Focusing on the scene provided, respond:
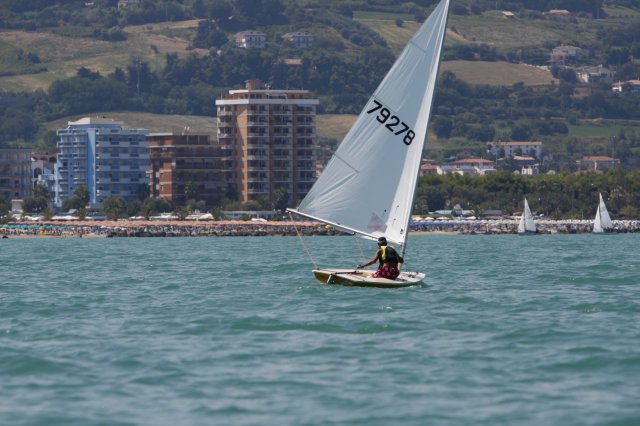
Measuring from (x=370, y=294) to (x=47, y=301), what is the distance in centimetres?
1052

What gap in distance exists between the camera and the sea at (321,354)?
27.5 metres

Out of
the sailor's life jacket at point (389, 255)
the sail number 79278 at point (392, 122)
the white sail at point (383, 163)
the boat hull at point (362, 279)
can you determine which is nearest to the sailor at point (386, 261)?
the sailor's life jacket at point (389, 255)

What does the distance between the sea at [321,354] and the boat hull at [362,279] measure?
1.18 feet

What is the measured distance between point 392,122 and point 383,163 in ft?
4.54

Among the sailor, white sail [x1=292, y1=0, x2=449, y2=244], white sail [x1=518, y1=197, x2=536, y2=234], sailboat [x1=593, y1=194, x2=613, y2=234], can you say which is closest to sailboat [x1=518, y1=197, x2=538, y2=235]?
white sail [x1=518, y1=197, x2=536, y2=234]

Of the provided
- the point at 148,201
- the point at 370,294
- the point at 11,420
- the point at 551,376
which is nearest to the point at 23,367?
the point at 11,420

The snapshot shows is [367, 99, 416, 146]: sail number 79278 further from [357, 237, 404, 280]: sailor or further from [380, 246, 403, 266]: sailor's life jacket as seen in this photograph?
[380, 246, 403, 266]: sailor's life jacket

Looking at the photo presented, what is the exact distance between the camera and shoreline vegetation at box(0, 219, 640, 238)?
16450 centimetres

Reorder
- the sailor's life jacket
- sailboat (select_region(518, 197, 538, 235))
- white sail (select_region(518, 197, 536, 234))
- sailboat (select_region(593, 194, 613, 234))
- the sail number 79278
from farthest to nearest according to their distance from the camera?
sailboat (select_region(593, 194, 613, 234)) → sailboat (select_region(518, 197, 538, 235)) → white sail (select_region(518, 197, 536, 234)) → the sail number 79278 → the sailor's life jacket

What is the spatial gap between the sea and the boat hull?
0.36 m

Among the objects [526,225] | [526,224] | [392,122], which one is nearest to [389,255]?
[392,122]

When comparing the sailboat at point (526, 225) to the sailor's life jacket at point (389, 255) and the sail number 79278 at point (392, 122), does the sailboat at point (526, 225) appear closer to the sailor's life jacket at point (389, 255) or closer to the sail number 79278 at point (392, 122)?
the sail number 79278 at point (392, 122)

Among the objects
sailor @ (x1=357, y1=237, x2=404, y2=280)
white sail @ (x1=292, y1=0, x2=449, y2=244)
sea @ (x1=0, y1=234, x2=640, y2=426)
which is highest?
white sail @ (x1=292, y1=0, x2=449, y2=244)

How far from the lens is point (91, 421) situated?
88.0ft
